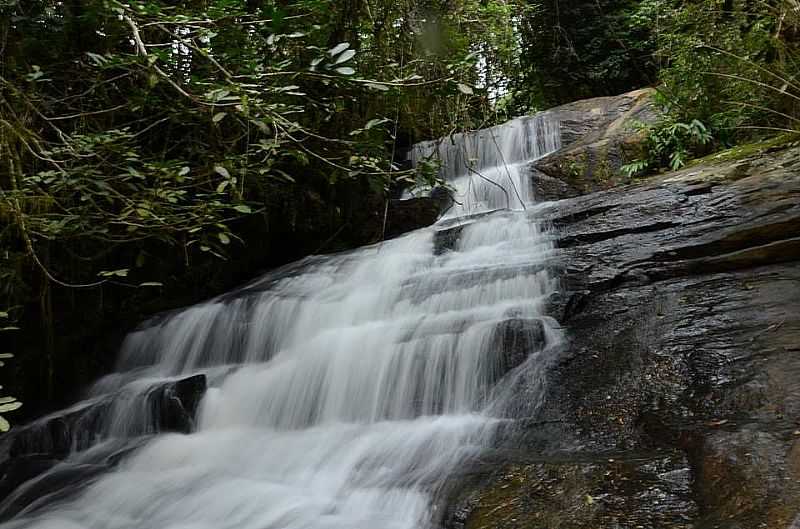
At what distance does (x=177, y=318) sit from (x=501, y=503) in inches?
170

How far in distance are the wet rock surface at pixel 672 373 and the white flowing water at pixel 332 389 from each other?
31 cm

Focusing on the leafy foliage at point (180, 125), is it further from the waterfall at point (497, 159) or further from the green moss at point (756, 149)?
the green moss at point (756, 149)

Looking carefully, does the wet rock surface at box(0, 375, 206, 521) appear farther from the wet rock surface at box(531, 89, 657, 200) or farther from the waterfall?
the wet rock surface at box(531, 89, 657, 200)

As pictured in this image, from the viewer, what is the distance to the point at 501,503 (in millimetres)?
2201

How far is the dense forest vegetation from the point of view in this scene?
10.6ft

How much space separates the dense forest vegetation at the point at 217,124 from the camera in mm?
3238

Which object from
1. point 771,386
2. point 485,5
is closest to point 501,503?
point 771,386

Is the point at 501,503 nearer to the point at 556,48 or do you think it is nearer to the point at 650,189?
the point at 650,189

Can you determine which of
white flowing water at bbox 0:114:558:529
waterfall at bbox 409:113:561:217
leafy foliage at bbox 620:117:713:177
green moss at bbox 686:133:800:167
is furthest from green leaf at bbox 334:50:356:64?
waterfall at bbox 409:113:561:217

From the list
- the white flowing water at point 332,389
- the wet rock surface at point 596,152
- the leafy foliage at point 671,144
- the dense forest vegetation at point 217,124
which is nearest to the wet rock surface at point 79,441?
the white flowing water at point 332,389

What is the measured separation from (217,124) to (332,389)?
6.81 ft

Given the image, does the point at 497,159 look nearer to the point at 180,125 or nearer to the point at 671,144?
the point at 671,144

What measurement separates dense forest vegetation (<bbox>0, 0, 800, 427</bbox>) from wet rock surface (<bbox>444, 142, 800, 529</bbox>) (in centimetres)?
106

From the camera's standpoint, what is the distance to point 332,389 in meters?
4.00
